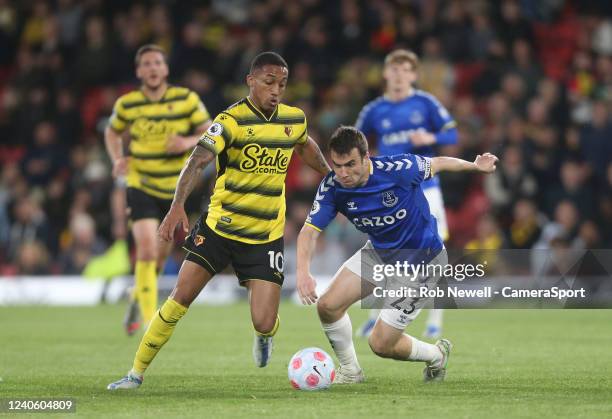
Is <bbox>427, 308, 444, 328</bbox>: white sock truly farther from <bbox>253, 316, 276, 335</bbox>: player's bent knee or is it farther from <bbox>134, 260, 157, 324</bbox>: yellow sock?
<bbox>253, 316, 276, 335</bbox>: player's bent knee

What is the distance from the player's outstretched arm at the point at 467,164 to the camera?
8047mm

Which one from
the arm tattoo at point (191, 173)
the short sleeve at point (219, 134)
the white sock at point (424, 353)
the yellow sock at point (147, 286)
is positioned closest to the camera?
the arm tattoo at point (191, 173)

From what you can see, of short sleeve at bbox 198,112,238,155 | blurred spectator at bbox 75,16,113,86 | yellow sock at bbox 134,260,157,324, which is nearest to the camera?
short sleeve at bbox 198,112,238,155

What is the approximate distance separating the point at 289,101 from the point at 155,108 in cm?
794

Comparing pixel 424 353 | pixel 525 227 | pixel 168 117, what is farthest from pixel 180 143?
pixel 525 227

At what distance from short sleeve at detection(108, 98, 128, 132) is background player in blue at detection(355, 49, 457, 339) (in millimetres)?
2345

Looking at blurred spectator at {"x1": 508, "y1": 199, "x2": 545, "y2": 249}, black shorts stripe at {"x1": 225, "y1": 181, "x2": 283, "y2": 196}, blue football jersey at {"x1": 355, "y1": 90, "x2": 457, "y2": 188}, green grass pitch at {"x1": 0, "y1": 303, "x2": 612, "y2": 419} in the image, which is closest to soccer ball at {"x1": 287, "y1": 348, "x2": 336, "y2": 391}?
green grass pitch at {"x1": 0, "y1": 303, "x2": 612, "y2": 419}

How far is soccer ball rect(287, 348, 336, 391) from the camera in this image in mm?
7992

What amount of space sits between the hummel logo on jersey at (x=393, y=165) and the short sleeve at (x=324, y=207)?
33cm

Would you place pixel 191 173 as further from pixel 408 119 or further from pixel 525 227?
pixel 525 227

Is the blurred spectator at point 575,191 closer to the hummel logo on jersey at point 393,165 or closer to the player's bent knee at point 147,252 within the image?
the player's bent knee at point 147,252

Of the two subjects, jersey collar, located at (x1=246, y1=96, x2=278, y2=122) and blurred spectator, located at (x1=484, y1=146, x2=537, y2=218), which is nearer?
jersey collar, located at (x1=246, y1=96, x2=278, y2=122)

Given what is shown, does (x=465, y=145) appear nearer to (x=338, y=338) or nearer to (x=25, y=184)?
(x=25, y=184)

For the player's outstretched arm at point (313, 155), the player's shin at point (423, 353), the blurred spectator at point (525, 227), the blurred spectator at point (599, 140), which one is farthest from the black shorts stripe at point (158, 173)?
the blurred spectator at point (599, 140)
